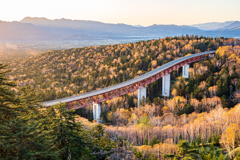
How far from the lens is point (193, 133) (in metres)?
39.2

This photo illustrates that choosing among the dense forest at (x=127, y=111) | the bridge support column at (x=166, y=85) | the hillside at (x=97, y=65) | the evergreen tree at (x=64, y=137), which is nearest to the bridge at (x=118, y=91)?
the bridge support column at (x=166, y=85)

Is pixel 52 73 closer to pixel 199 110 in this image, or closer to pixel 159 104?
pixel 159 104

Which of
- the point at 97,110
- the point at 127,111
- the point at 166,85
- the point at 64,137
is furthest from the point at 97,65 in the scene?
the point at 64,137

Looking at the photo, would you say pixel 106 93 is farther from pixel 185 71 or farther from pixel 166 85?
pixel 185 71

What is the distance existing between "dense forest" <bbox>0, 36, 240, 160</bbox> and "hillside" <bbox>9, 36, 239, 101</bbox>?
1.84 ft

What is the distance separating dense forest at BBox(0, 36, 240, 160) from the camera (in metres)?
16.4

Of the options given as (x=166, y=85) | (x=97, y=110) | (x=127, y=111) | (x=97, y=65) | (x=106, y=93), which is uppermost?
(x=97, y=65)

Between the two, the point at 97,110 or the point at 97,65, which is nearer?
the point at 97,110

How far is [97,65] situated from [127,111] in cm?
6742

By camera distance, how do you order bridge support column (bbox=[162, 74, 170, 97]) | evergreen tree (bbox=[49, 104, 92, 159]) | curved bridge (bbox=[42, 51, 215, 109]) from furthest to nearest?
bridge support column (bbox=[162, 74, 170, 97]) < curved bridge (bbox=[42, 51, 215, 109]) < evergreen tree (bbox=[49, 104, 92, 159])

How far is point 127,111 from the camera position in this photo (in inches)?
2367

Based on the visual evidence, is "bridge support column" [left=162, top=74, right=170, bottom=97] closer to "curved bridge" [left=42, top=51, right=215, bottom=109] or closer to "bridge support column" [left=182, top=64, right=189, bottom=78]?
"curved bridge" [left=42, top=51, right=215, bottom=109]

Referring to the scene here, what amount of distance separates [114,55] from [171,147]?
10340 centimetres

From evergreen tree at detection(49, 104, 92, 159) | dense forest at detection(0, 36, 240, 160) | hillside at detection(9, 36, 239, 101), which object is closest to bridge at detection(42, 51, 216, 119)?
dense forest at detection(0, 36, 240, 160)
